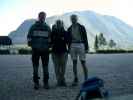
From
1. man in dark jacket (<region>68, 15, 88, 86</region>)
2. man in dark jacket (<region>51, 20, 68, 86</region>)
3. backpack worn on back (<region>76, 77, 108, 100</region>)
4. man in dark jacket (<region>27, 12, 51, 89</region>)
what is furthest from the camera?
man in dark jacket (<region>68, 15, 88, 86</region>)

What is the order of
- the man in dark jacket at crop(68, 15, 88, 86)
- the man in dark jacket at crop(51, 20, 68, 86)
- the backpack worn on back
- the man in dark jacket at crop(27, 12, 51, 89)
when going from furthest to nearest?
the man in dark jacket at crop(68, 15, 88, 86)
the man in dark jacket at crop(51, 20, 68, 86)
the man in dark jacket at crop(27, 12, 51, 89)
the backpack worn on back

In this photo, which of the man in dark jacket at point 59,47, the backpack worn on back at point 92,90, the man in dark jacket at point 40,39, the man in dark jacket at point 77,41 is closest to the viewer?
the backpack worn on back at point 92,90

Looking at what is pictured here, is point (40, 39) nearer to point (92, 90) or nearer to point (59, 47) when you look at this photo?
point (59, 47)

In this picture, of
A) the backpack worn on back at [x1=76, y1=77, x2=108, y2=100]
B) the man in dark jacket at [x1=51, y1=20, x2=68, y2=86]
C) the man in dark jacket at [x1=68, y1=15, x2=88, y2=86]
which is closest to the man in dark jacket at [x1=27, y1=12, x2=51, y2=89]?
the man in dark jacket at [x1=51, y1=20, x2=68, y2=86]

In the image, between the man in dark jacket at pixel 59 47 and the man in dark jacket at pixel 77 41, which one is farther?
the man in dark jacket at pixel 77 41

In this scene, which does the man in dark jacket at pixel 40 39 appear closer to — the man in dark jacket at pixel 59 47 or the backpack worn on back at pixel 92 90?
the man in dark jacket at pixel 59 47

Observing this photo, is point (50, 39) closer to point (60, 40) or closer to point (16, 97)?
point (60, 40)

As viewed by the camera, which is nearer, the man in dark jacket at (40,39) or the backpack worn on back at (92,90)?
the backpack worn on back at (92,90)

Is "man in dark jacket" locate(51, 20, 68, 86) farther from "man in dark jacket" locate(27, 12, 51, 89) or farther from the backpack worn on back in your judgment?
the backpack worn on back

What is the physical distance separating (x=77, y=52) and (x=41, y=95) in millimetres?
2559

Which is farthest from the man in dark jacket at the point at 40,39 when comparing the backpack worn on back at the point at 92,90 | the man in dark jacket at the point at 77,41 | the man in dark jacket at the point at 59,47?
the backpack worn on back at the point at 92,90

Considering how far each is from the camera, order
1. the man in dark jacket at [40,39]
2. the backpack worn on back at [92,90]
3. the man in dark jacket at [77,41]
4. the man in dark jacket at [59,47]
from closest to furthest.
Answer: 1. the backpack worn on back at [92,90]
2. the man in dark jacket at [40,39]
3. the man in dark jacket at [59,47]
4. the man in dark jacket at [77,41]

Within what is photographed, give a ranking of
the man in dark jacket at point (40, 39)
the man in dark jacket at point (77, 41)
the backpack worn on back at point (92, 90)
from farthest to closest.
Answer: the man in dark jacket at point (77, 41) → the man in dark jacket at point (40, 39) → the backpack worn on back at point (92, 90)

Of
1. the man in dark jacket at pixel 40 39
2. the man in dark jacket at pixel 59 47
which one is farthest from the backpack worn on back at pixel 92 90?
the man in dark jacket at pixel 59 47
